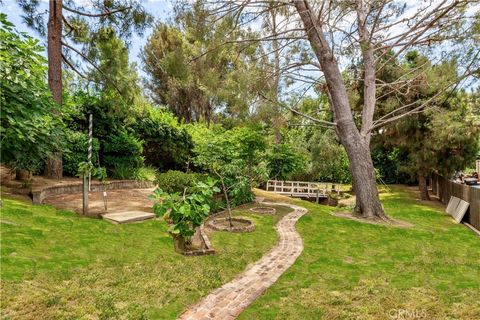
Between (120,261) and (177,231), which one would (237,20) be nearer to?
(177,231)

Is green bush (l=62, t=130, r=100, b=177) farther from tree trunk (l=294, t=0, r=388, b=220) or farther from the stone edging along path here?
tree trunk (l=294, t=0, r=388, b=220)

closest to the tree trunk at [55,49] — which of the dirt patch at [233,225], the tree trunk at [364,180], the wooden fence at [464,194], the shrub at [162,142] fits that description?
the shrub at [162,142]

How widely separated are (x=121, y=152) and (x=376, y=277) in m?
10.9

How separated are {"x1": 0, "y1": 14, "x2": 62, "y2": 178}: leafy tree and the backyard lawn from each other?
1.35 metres

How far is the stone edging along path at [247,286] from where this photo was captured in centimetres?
375

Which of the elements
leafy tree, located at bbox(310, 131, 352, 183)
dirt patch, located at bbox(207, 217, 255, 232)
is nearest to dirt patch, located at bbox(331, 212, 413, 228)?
dirt patch, located at bbox(207, 217, 255, 232)

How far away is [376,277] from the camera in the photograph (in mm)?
5121

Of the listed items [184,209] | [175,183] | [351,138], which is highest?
[351,138]

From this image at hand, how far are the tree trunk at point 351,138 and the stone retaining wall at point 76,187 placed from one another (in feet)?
26.1

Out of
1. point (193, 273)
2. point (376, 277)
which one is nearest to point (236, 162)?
point (193, 273)

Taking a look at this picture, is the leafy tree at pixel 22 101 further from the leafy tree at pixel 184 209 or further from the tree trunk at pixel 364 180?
the tree trunk at pixel 364 180

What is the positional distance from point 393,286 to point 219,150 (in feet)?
23.6

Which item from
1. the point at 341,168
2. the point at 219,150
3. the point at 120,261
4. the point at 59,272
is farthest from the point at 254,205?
the point at 341,168

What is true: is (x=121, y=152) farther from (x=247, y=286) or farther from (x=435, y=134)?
(x=435, y=134)
